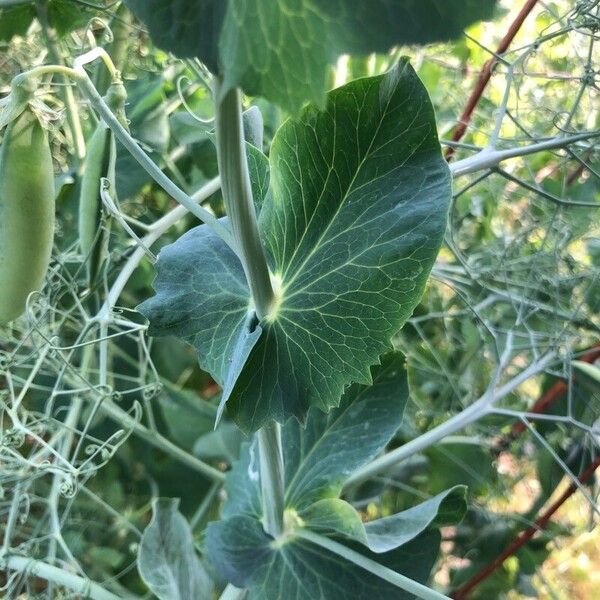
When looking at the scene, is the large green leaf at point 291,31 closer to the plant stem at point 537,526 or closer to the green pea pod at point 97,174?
the green pea pod at point 97,174

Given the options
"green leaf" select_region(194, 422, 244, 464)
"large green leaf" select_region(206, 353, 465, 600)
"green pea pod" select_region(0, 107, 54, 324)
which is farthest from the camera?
"green leaf" select_region(194, 422, 244, 464)

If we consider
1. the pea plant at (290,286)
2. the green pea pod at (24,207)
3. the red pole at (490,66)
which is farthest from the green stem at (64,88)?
the red pole at (490,66)

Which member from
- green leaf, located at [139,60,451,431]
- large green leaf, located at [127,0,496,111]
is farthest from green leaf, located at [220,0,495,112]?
Answer: green leaf, located at [139,60,451,431]

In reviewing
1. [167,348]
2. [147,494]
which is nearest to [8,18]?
[167,348]

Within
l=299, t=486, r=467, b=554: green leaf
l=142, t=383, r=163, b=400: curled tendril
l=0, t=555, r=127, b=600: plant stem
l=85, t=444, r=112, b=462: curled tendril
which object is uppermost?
l=142, t=383, r=163, b=400: curled tendril

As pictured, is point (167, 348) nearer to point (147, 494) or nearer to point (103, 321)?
point (147, 494)

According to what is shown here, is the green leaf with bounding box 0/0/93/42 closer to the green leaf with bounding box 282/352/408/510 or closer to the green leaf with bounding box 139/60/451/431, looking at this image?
the green leaf with bounding box 139/60/451/431
